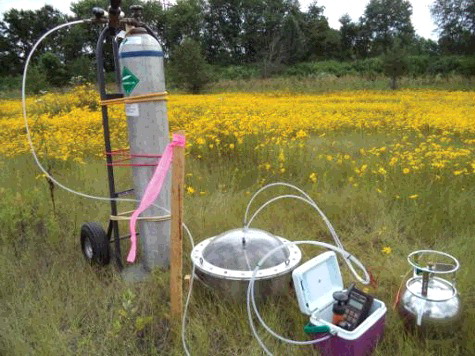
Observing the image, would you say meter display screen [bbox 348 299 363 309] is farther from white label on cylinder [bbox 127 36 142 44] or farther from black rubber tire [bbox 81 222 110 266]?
white label on cylinder [bbox 127 36 142 44]

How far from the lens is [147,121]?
2.29 metres

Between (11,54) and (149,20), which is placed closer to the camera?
(11,54)

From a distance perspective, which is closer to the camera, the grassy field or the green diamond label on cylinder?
the grassy field

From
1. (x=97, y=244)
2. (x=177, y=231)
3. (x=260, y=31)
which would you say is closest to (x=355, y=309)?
(x=177, y=231)

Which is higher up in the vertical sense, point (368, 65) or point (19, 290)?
point (368, 65)

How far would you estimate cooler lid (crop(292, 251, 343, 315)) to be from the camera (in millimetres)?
1863

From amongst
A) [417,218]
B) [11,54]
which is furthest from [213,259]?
[11,54]

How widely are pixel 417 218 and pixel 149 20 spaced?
5364 centimetres

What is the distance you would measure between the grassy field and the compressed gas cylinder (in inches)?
9.4

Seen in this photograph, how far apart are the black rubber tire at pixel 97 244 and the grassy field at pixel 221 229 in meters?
0.07

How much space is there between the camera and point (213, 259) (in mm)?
2150

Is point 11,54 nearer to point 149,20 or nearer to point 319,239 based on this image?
point 149,20

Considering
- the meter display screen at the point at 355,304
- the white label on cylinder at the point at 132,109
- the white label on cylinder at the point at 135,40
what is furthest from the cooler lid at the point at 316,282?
the white label on cylinder at the point at 135,40

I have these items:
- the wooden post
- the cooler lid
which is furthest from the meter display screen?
the wooden post
